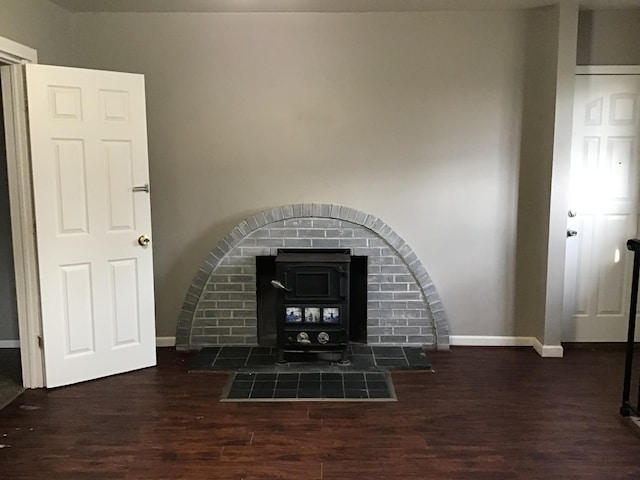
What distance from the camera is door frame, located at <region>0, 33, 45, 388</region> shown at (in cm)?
343

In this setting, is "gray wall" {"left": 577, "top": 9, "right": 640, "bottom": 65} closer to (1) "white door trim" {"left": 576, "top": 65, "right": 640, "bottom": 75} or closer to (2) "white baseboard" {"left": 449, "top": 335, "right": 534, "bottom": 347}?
(1) "white door trim" {"left": 576, "top": 65, "right": 640, "bottom": 75}

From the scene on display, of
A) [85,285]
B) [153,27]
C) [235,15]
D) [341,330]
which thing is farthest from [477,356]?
[153,27]

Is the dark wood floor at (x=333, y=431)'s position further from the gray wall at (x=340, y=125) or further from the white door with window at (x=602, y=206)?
the gray wall at (x=340, y=125)

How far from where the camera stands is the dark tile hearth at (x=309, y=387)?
138 inches

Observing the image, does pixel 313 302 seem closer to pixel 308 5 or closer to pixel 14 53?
pixel 308 5

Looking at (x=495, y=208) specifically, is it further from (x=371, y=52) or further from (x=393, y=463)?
(x=393, y=463)

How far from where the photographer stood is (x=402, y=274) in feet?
14.3

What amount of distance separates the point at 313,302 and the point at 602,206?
2351mm

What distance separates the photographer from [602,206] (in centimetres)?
442

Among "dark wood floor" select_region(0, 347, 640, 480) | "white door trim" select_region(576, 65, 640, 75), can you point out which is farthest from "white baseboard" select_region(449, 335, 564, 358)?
"white door trim" select_region(576, 65, 640, 75)

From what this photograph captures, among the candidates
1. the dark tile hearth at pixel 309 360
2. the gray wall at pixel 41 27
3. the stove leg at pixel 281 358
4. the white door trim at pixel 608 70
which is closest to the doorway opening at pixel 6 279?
the gray wall at pixel 41 27

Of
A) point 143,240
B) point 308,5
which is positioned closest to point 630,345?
point 308,5

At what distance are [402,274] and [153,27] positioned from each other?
8.41 ft

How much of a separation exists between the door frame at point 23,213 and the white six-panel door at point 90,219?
0.07 m
